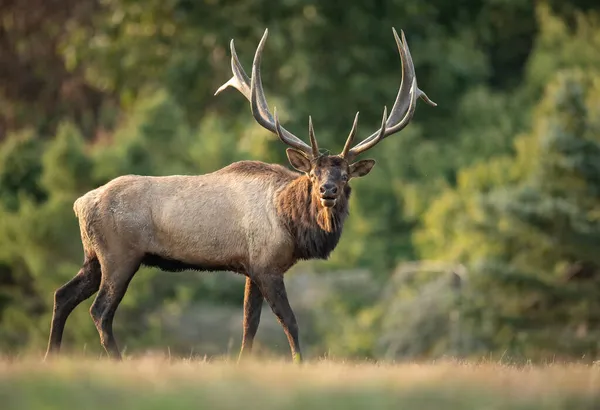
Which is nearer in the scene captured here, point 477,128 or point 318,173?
point 318,173

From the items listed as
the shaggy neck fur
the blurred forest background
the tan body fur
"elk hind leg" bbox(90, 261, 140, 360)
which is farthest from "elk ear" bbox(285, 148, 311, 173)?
the blurred forest background

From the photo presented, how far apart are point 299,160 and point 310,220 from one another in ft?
1.95

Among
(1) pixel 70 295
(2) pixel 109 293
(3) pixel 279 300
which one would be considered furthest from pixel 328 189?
(1) pixel 70 295

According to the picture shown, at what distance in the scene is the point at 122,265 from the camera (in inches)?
552

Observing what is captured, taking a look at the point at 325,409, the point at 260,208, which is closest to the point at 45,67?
the point at 260,208

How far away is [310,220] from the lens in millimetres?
14195

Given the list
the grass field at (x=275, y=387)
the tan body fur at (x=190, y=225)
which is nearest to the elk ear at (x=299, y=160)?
the tan body fur at (x=190, y=225)

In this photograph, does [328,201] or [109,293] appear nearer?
[328,201]

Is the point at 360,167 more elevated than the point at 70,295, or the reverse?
the point at 360,167

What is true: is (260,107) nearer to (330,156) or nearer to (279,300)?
(330,156)

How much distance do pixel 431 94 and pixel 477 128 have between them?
1.97 m

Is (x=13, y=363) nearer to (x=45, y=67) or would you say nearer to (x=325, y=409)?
(x=325, y=409)

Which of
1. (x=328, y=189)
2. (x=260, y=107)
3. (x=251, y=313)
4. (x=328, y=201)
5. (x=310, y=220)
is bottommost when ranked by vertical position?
(x=251, y=313)

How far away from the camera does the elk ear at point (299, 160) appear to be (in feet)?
47.0
